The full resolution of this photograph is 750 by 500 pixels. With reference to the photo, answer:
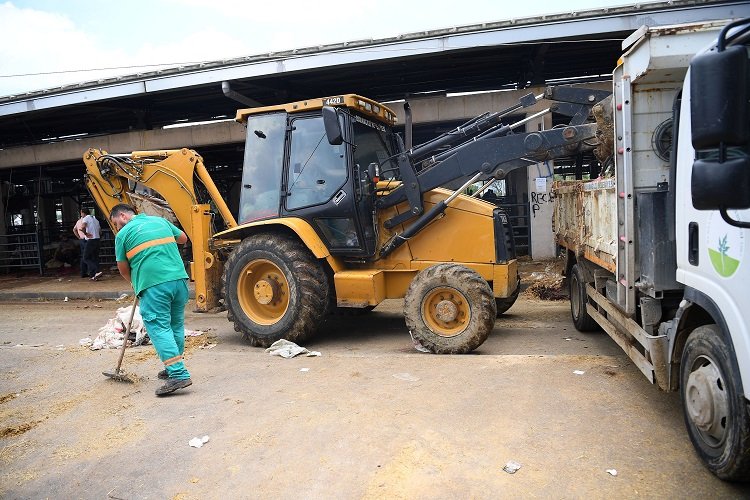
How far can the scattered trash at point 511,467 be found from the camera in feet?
10.4

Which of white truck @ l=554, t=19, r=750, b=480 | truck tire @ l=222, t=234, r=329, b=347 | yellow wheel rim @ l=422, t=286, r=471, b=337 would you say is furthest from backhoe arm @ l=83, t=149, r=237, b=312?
white truck @ l=554, t=19, r=750, b=480

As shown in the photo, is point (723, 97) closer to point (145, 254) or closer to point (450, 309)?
point (450, 309)

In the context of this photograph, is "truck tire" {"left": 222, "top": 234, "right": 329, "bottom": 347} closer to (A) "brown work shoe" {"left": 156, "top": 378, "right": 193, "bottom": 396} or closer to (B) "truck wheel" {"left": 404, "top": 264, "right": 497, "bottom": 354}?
(B) "truck wheel" {"left": 404, "top": 264, "right": 497, "bottom": 354}

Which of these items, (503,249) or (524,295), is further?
(524,295)

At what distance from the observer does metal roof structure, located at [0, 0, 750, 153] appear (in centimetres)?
944

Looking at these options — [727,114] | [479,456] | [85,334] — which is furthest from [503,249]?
[85,334]

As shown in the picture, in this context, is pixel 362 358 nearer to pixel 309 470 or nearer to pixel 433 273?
pixel 433 273

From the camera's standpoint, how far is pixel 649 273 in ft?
11.6

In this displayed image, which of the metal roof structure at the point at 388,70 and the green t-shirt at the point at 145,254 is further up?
the metal roof structure at the point at 388,70

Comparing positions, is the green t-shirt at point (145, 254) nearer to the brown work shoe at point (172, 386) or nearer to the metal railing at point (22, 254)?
the brown work shoe at point (172, 386)

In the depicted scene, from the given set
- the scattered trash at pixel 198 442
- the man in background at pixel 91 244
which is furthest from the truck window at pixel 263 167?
the man in background at pixel 91 244

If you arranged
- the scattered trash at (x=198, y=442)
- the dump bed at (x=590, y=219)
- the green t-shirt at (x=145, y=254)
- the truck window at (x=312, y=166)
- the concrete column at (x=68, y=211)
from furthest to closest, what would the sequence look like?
the concrete column at (x=68, y=211), the truck window at (x=312, y=166), the green t-shirt at (x=145, y=254), the dump bed at (x=590, y=219), the scattered trash at (x=198, y=442)

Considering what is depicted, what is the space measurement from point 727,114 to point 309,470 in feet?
9.26

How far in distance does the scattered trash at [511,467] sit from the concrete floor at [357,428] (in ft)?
0.15
